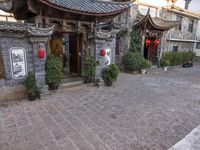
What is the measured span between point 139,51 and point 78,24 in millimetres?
6447

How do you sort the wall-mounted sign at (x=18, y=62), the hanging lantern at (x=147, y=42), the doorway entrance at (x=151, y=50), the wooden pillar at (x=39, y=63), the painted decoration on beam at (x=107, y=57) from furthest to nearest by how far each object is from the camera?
the doorway entrance at (x=151, y=50), the hanging lantern at (x=147, y=42), the painted decoration on beam at (x=107, y=57), the wooden pillar at (x=39, y=63), the wall-mounted sign at (x=18, y=62)

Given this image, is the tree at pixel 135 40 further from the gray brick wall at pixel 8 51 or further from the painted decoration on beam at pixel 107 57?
the gray brick wall at pixel 8 51

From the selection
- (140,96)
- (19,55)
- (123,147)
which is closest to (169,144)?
(123,147)

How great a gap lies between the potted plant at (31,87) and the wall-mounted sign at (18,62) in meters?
0.29

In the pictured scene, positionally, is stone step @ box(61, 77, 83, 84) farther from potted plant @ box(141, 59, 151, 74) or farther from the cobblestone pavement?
potted plant @ box(141, 59, 151, 74)

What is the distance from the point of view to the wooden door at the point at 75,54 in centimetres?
780

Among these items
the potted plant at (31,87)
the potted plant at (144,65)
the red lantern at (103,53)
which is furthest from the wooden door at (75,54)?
the potted plant at (144,65)

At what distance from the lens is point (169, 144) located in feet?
11.1

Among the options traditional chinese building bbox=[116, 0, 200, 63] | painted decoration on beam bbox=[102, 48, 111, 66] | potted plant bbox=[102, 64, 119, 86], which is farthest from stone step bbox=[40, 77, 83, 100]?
traditional chinese building bbox=[116, 0, 200, 63]

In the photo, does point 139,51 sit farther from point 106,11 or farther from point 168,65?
point 106,11

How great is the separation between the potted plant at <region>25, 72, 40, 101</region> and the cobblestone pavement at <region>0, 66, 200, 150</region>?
28 cm

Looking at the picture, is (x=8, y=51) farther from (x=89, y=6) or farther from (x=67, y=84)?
(x=89, y=6)

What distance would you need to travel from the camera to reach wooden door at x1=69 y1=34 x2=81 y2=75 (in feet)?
25.6

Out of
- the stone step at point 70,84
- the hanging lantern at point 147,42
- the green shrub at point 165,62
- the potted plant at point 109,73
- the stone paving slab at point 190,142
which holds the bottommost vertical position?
the stone paving slab at point 190,142
